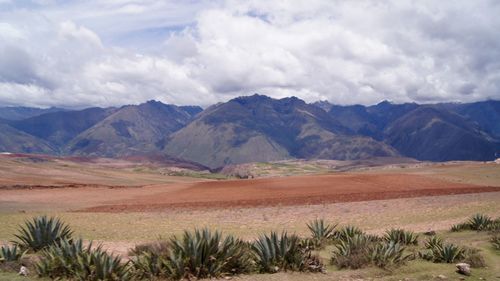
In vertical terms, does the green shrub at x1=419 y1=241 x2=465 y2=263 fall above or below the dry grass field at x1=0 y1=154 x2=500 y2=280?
above

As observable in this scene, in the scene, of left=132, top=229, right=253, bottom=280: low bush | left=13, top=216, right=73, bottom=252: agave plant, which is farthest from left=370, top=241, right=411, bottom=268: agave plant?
left=13, top=216, right=73, bottom=252: agave plant

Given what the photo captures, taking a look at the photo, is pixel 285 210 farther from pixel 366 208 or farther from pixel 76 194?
pixel 76 194

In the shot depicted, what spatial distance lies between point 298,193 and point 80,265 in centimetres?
3414

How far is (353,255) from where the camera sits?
1396cm

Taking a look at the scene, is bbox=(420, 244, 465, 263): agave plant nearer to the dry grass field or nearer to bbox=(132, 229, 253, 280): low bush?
the dry grass field

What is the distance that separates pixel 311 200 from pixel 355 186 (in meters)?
13.6

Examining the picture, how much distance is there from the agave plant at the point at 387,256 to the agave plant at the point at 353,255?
198 mm

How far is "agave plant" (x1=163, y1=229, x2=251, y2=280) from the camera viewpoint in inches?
480

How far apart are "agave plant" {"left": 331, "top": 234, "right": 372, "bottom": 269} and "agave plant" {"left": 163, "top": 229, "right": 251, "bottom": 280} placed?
2.69 m

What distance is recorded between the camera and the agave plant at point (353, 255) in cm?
1365

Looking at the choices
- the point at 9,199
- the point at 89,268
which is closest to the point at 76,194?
the point at 9,199

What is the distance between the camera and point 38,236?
54.8 feet

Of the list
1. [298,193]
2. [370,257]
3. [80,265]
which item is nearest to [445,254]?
[370,257]

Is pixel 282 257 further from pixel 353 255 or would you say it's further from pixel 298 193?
pixel 298 193
